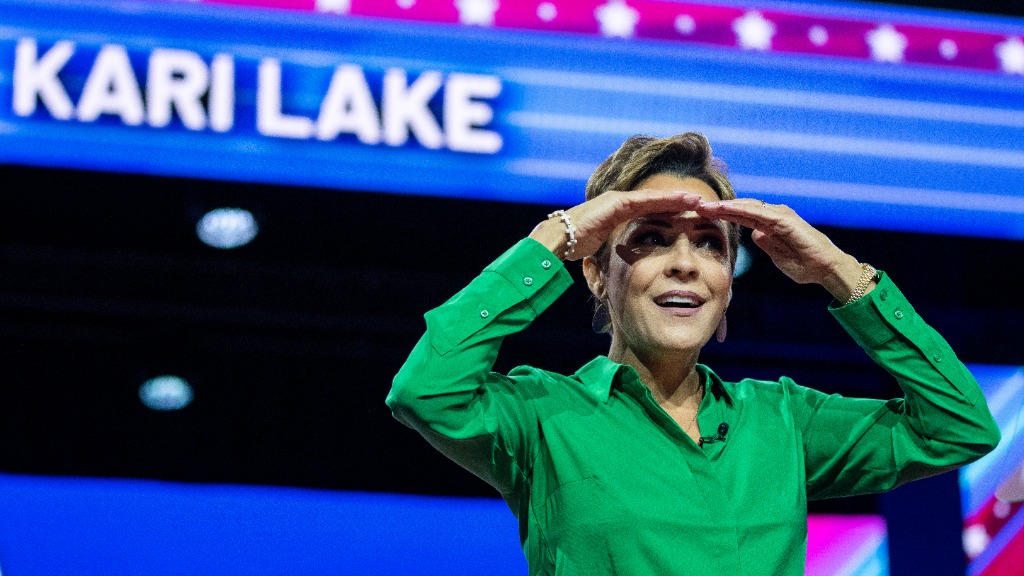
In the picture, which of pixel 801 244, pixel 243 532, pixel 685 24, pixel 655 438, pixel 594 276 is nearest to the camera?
pixel 655 438

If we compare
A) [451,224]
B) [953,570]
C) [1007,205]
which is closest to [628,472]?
[451,224]

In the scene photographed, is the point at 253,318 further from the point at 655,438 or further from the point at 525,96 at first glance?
the point at 655,438

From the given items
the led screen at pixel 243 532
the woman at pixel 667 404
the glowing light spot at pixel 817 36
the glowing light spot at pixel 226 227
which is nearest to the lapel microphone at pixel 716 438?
the woman at pixel 667 404

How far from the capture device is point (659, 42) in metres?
3.65

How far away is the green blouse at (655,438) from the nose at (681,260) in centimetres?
16

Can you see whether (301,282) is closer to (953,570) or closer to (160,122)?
(160,122)

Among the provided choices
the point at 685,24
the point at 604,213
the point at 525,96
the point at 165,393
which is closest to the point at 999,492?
the point at 685,24

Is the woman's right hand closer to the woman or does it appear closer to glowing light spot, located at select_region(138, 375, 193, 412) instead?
the woman

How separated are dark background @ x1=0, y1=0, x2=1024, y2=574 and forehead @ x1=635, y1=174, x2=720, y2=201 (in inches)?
60.8

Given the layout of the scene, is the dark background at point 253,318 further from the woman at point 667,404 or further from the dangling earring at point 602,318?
the woman at point 667,404

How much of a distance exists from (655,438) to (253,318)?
2.05 meters

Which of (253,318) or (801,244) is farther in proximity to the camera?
(253,318)

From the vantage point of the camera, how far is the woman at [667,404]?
70.6 inches

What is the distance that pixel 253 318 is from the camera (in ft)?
12.1
